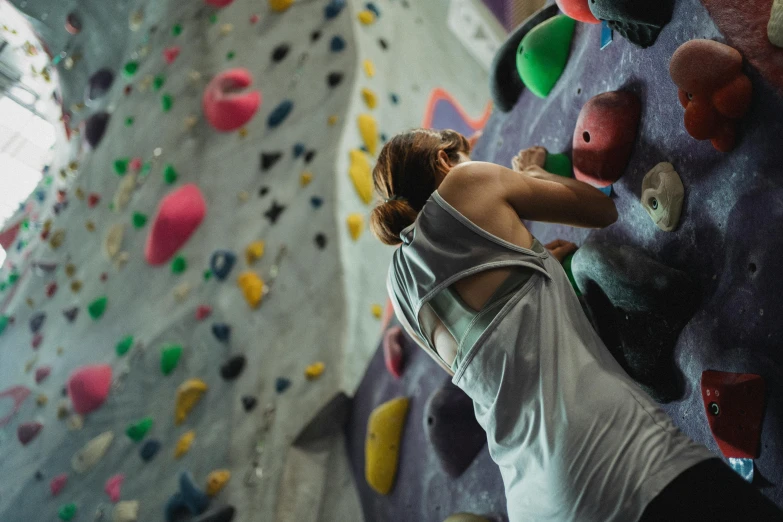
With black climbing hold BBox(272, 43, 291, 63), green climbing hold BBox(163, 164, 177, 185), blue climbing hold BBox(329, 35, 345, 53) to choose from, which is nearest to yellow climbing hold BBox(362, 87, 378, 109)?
blue climbing hold BBox(329, 35, 345, 53)

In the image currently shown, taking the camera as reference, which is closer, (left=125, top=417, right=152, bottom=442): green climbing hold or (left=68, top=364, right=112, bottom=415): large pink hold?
(left=125, top=417, right=152, bottom=442): green climbing hold

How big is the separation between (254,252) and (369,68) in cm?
114

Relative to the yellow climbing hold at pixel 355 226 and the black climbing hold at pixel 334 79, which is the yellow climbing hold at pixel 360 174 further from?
the black climbing hold at pixel 334 79

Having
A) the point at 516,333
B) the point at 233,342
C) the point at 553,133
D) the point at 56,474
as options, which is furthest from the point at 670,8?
the point at 56,474

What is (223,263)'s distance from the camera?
305cm

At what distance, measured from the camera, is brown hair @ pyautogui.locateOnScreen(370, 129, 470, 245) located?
47.2 inches

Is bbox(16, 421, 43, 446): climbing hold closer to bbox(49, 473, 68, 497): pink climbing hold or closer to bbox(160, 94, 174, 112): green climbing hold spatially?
bbox(49, 473, 68, 497): pink climbing hold

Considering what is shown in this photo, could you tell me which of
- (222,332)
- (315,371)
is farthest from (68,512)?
(315,371)

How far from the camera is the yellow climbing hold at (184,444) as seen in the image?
8.67 ft

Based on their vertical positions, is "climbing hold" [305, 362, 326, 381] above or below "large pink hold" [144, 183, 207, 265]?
below

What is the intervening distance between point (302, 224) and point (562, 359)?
2.05 m

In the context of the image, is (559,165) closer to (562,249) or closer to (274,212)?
(562,249)

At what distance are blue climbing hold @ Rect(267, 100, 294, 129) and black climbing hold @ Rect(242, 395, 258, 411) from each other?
1475 mm

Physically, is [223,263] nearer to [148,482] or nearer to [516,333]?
[148,482]
